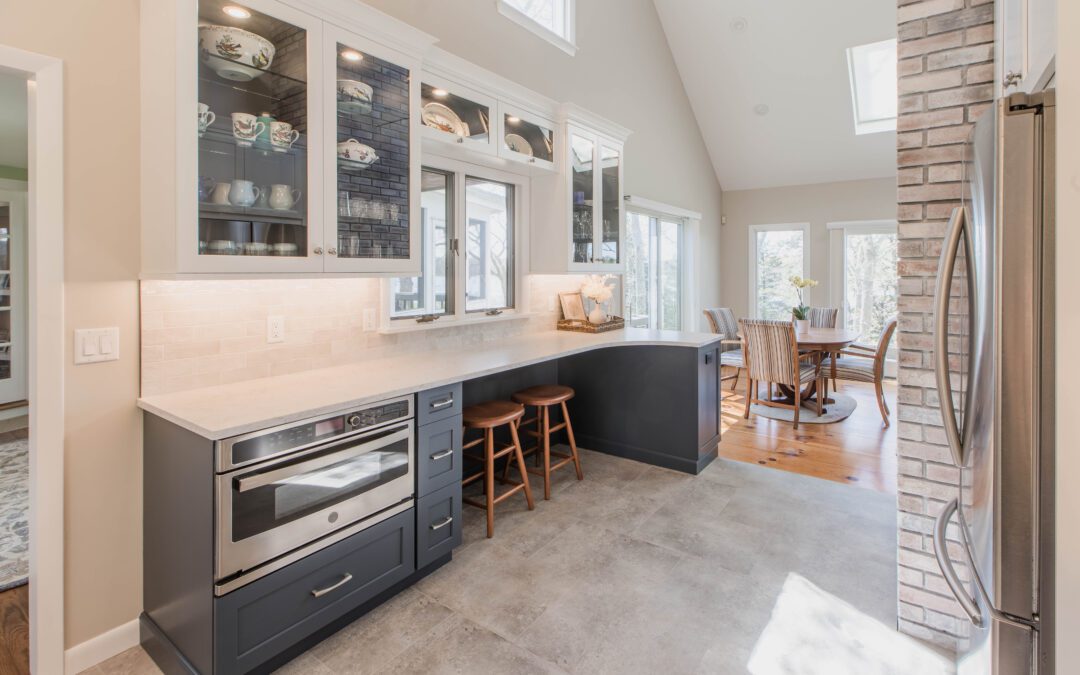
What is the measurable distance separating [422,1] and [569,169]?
1.30 metres

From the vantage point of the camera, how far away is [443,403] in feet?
7.86

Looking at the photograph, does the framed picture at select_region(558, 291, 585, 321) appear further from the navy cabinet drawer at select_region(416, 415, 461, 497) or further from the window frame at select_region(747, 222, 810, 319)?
the window frame at select_region(747, 222, 810, 319)

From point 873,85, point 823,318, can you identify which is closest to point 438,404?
point 823,318

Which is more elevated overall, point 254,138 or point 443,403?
point 254,138

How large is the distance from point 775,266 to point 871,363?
2.39m

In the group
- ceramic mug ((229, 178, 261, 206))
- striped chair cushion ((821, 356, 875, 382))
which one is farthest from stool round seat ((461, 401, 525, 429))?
striped chair cushion ((821, 356, 875, 382))

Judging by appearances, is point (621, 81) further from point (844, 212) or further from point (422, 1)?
point (844, 212)

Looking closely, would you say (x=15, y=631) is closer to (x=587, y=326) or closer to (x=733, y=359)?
(x=587, y=326)

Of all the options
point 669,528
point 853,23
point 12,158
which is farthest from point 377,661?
point 853,23

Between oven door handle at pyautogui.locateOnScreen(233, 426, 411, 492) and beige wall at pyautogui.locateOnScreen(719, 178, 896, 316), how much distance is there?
21.7 ft

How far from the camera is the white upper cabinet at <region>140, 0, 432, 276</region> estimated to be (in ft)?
5.90

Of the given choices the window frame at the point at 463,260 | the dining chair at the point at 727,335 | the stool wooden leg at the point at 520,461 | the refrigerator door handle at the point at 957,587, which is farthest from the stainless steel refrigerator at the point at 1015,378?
the dining chair at the point at 727,335

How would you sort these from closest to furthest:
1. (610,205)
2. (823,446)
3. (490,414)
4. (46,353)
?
(46,353)
(490,414)
(610,205)
(823,446)

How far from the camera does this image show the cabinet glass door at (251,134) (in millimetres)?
1856
